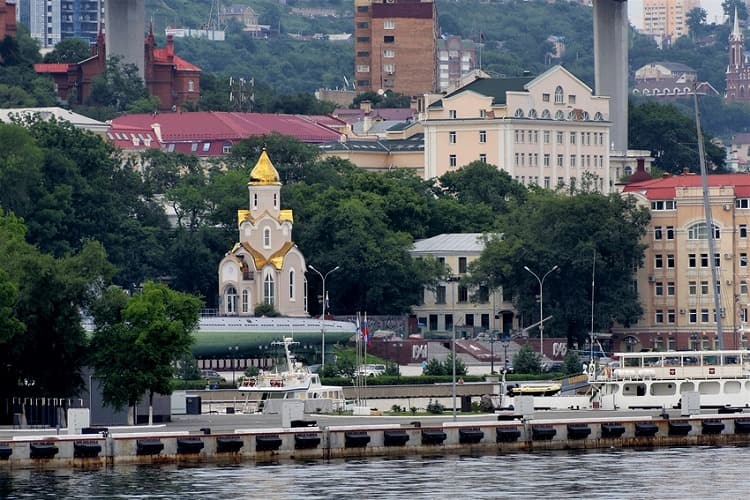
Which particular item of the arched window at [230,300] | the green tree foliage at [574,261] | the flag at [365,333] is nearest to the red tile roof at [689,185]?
the green tree foliage at [574,261]

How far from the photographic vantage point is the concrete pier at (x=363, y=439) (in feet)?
338

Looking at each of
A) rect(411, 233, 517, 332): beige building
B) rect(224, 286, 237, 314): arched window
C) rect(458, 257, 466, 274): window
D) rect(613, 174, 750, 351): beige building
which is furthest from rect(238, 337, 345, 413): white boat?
rect(458, 257, 466, 274): window

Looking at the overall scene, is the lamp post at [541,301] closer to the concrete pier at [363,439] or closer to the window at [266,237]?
the window at [266,237]

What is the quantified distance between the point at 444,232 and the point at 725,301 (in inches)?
852

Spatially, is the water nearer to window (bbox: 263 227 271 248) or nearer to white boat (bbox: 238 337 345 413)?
white boat (bbox: 238 337 345 413)

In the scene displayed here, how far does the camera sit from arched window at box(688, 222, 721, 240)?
178 m

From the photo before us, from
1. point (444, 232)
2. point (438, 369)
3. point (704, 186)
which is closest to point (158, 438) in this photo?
point (438, 369)

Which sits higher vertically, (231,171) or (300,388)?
(231,171)

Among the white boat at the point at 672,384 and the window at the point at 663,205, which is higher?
the window at the point at 663,205

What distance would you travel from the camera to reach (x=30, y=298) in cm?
11538

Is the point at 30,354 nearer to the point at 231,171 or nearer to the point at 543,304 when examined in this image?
the point at 543,304

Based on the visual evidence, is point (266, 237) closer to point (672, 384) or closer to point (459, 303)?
point (459, 303)

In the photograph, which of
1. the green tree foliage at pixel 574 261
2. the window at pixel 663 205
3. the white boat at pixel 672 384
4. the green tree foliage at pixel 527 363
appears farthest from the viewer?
the window at pixel 663 205

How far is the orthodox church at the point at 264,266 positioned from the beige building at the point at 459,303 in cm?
1203
